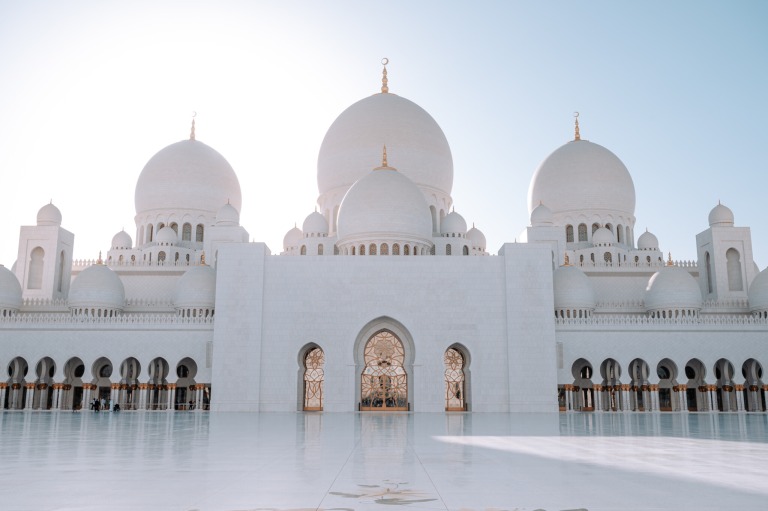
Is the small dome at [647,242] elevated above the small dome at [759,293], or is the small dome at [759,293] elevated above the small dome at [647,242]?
the small dome at [647,242]

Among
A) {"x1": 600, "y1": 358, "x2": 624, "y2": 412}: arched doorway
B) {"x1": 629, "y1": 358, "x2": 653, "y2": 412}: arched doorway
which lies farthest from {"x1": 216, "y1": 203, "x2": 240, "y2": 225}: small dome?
{"x1": 629, "y1": 358, "x2": 653, "y2": 412}: arched doorway

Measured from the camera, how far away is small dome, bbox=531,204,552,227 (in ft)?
86.2

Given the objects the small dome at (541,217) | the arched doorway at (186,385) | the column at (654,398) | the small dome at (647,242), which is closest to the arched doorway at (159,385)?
the arched doorway at (186,385)

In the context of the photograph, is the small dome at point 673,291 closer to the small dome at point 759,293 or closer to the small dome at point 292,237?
the small dome at point 759,293

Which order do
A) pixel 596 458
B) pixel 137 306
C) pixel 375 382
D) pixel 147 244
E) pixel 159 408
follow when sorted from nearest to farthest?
pixel 596 458, pixel 375 382, pixel 159 408, pixel 137 306, pixel 147 244

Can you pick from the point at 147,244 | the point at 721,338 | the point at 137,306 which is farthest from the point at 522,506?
the point at 147,244

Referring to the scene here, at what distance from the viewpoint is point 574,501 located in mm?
3461

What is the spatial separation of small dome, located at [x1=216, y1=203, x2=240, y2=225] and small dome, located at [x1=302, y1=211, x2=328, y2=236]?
275cm

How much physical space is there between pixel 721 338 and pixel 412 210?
1005 centimetres

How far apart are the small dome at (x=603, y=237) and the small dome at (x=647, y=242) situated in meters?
1.52

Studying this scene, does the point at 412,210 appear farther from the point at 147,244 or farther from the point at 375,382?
the point at 147,244

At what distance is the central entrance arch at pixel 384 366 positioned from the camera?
20.1 meters

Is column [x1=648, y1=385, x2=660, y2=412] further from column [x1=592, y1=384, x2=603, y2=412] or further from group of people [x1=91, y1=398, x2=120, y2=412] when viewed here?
group of people [x1=91, y1=398, x2=120, y2=412]

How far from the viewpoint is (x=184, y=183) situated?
90.8 feet
